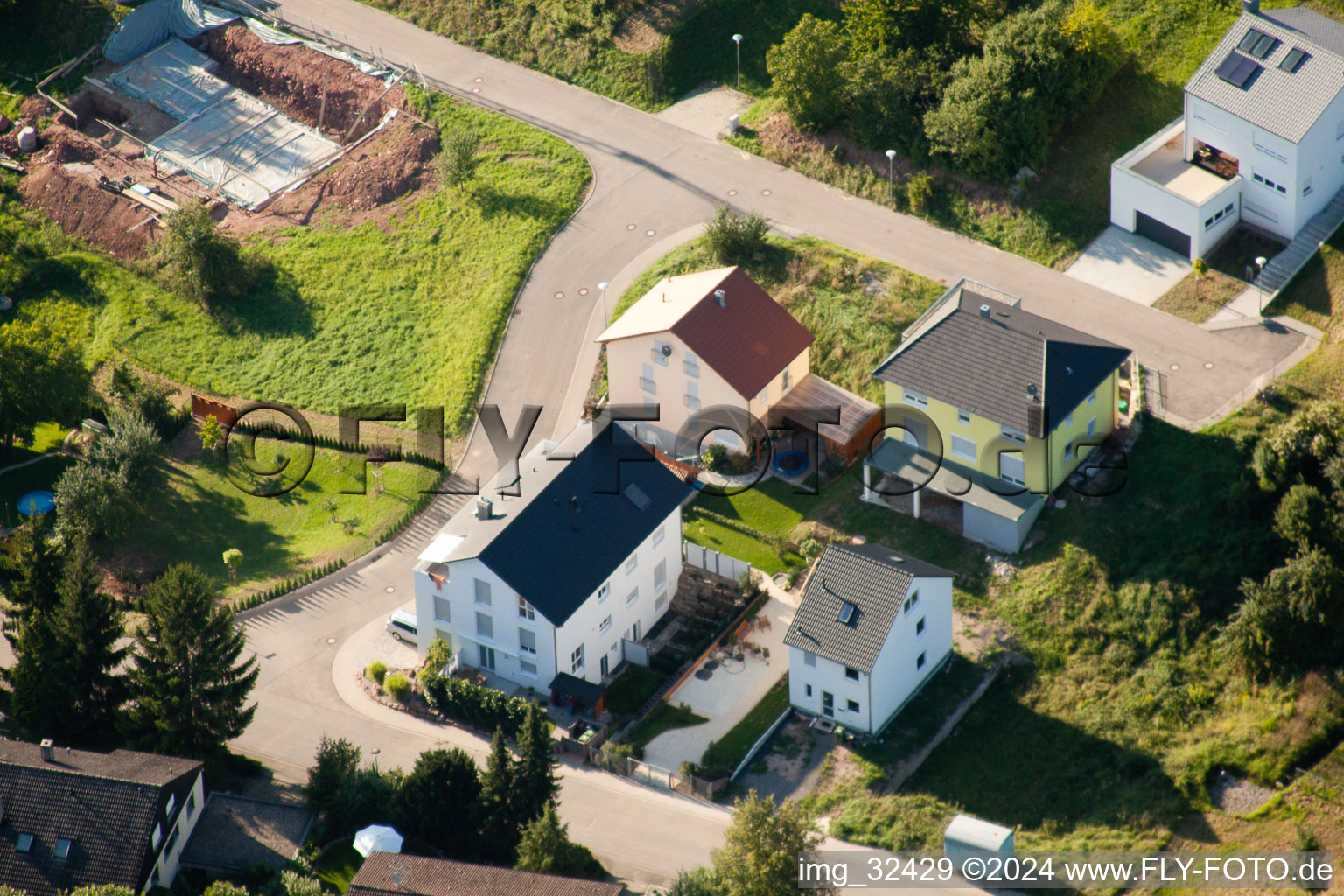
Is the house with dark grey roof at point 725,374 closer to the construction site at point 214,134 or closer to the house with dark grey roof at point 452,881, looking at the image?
the construction site at point 214,134

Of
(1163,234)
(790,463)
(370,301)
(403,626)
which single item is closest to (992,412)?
(790,463)

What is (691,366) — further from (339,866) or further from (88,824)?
(88,824)

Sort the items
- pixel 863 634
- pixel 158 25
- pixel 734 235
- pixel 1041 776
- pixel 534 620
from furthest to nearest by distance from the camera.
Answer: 1. pixel 158 25
2. pixel 734 235
3. pixel 534 620
4. pixel 863 634
5. pixel 1041 776

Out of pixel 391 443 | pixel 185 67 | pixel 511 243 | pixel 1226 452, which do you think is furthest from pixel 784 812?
pixel 185 67

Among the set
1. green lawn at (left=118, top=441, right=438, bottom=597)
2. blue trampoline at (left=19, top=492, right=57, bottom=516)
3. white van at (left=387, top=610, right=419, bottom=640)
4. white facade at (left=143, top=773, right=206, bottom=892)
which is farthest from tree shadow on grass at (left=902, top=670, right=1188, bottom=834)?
blue trampoline at (left=19, top=492, right=57, bottom=516)

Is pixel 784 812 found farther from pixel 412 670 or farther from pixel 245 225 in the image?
pixel 245 225

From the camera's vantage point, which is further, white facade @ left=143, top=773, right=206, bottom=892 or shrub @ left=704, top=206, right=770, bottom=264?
shrub @ left=704, top=206, right=770, bottom=264

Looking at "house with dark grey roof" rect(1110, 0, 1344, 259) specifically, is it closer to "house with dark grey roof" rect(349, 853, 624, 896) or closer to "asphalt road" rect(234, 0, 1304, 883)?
"asphalt road" rect(234, 0, 1304, 883)
